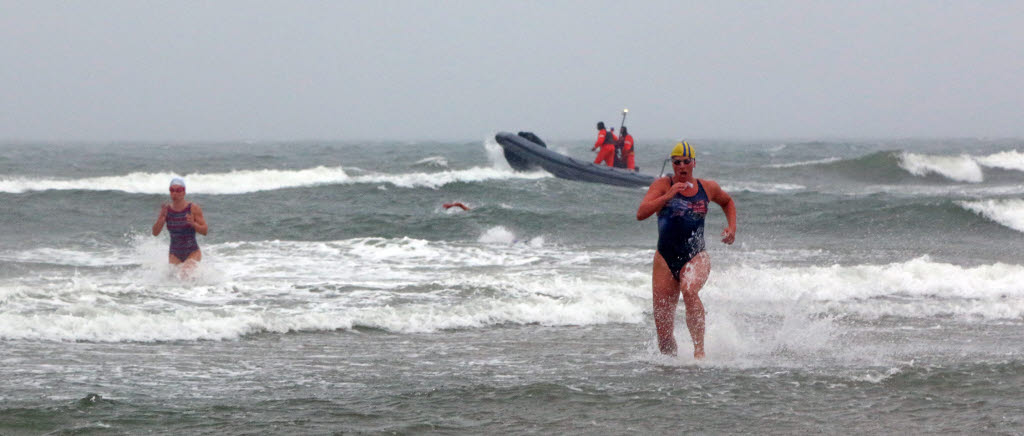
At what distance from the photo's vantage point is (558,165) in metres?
28.8

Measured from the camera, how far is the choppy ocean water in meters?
5.48

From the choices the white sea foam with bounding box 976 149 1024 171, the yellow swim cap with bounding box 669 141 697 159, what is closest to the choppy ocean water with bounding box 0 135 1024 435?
the yellow swim cap with bounding box 669 141 697 159

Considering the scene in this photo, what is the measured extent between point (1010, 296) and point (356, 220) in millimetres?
12317

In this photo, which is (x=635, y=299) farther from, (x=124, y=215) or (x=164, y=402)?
(x=124, y=215)

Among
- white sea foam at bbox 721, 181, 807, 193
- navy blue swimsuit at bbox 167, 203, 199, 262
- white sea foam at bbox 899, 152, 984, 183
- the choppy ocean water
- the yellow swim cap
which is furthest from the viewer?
white sea foam at bbox 899, 152, 984, 183

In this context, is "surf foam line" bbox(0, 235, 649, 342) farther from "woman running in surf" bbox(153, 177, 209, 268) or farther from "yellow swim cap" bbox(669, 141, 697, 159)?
"yellow swim cap" bbox(669, 141, 697, 159)

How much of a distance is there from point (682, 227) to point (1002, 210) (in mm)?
16356

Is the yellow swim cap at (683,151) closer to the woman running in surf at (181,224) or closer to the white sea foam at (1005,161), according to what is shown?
the woman running in surf at (181,224)

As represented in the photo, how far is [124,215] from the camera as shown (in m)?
21.1

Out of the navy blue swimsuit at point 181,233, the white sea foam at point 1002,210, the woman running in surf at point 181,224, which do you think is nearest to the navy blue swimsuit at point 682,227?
the woman running in surf at point 181,224

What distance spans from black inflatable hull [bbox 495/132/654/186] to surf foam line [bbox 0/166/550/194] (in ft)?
1.60

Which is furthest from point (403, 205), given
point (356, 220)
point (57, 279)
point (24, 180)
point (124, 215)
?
point (57, 279)

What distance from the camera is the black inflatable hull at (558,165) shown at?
26438 millimetres

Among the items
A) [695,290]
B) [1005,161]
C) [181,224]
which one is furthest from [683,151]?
[1005,161]
